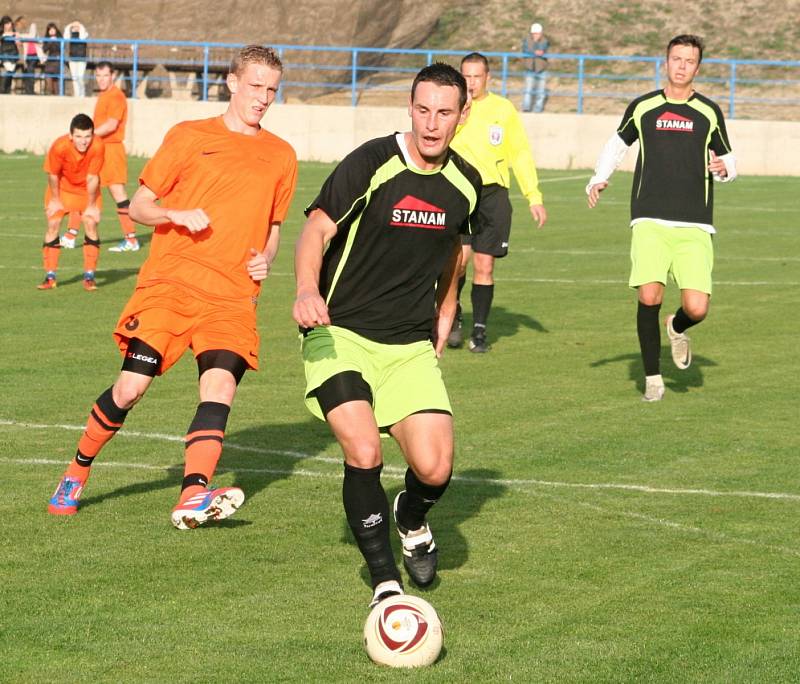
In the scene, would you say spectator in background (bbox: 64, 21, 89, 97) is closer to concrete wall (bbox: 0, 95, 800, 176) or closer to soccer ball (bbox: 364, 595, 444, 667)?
concrete wall (bbox: 0, 95, 800, 176)

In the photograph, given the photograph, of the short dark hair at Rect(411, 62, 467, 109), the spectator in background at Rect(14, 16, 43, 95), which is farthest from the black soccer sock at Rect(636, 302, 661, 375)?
the spectator in background at Rect(14, 16, 43, 95)

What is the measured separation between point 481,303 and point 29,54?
29.8 meters

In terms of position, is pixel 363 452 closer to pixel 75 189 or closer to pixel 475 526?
pixel 475 526

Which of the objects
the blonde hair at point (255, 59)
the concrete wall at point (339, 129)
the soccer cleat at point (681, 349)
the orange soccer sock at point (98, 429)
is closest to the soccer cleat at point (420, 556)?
the orange soccer sock at point (98, 429)

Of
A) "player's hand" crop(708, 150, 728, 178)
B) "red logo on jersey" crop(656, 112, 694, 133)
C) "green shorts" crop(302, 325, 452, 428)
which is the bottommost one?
"green shorts" crop(302, 325, 452, 428)

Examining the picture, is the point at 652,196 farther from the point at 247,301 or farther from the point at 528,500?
the point at 247,301

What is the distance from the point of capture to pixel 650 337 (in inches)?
443

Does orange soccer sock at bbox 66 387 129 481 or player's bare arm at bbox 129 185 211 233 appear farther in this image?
orange soccer sock at bbox 66 387 129 481

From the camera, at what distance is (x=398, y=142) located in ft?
21.0

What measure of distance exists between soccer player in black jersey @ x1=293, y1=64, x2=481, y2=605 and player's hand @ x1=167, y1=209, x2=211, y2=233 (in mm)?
1020

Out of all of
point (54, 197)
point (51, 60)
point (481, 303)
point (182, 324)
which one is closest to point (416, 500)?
point (182, 324)

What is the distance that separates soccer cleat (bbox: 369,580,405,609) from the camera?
5.91 m

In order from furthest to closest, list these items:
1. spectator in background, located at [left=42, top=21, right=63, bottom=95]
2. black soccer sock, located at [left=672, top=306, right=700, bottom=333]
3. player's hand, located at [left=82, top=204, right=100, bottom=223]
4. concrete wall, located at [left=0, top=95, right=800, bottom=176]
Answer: spectator in background, located at [left=42, top=21, right=63, bottom=95] < concrete wall, located at [left=0, top=95, right=800, bottom=176] < player's hand, located at [left=82, top=204, right=100, bottom=223] < black soccer sock, located at [left=672, top=306, right=700, bottom=333]

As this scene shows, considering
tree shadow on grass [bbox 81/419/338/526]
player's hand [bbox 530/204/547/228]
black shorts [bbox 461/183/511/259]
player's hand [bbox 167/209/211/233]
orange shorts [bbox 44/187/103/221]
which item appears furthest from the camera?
orange shorts [bbox 44/187/103/221]
